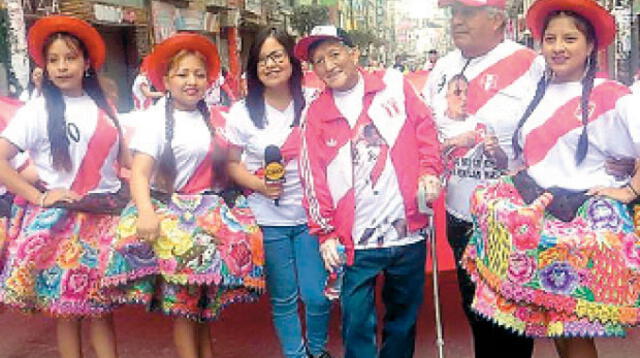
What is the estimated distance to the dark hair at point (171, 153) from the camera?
3.36 meters

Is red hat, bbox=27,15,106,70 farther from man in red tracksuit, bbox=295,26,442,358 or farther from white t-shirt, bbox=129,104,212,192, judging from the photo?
man in red tracksuit, bbox=295,26,442,358

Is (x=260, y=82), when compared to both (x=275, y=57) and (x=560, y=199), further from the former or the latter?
(x=560, y=199)

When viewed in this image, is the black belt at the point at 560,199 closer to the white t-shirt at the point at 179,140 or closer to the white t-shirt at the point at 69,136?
the white t-shirt at the point at 179,140

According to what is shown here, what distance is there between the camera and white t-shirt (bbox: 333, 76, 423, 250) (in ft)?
10.5

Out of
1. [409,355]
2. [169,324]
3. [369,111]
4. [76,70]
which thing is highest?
[76,70]

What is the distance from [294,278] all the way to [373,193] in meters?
0.82

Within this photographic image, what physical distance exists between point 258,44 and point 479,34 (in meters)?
1.09

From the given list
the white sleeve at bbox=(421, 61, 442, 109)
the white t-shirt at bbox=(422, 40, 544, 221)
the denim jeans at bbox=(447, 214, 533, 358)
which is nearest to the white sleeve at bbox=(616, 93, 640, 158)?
the white t-shirt at bbox=(422, 40, 544, 221)

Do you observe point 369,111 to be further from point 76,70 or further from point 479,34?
point 76,70

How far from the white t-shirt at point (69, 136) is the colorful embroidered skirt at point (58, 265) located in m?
0.17

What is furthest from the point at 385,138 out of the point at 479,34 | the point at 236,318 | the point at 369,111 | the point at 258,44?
the point at 236,318

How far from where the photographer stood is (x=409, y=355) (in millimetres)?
3463

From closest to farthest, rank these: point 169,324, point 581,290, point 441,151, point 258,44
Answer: point 581,290 < point 441,151 < point 258,44 < point 169,324

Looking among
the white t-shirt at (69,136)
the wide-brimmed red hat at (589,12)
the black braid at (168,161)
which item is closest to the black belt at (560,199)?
the wide-brimmed red hat at (589,12)
